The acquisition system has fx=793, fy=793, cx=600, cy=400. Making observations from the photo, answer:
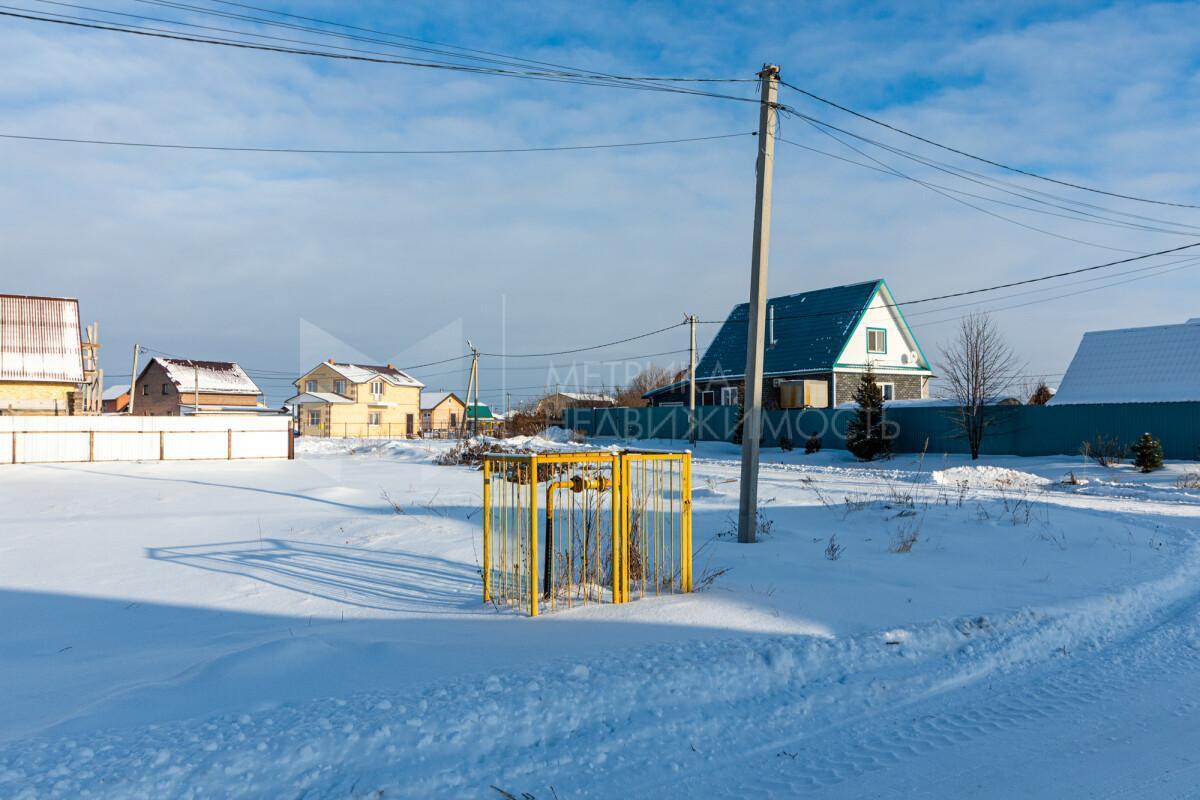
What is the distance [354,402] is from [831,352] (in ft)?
128

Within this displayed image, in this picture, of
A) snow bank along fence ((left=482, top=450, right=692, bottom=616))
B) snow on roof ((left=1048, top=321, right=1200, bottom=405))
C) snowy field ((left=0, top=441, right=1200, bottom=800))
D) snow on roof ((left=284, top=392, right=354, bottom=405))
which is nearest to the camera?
snowy field ((left=0, top=441, right=1200, bottom=800))

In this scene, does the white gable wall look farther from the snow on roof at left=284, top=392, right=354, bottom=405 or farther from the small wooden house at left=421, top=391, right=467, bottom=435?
the small wooden house at left=421, top=391, right=467, bottom=435

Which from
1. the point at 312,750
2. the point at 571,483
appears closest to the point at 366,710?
the point at 312,750

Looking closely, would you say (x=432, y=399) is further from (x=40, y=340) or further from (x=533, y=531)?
(x=533, y=531)

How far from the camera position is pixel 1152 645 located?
5879 mm

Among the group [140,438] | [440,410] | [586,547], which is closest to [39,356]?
[140,438]

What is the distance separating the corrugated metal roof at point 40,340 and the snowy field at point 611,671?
99.4 feet

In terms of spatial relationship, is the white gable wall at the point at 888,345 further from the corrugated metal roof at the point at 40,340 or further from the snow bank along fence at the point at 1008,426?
the corrugated metal roof at the point at 40,340

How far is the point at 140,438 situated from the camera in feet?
93.1

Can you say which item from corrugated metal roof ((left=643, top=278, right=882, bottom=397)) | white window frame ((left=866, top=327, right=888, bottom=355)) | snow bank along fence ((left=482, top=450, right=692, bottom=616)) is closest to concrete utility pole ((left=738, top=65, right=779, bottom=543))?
snow bank along fence ((left=482, top=450, right=692, bottom=616))

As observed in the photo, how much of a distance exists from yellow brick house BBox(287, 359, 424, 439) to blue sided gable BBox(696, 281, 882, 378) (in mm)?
26508

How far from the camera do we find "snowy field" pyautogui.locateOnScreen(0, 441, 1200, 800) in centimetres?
365

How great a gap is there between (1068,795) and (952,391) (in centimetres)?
2499

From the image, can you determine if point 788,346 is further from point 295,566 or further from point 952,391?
point 295,566
